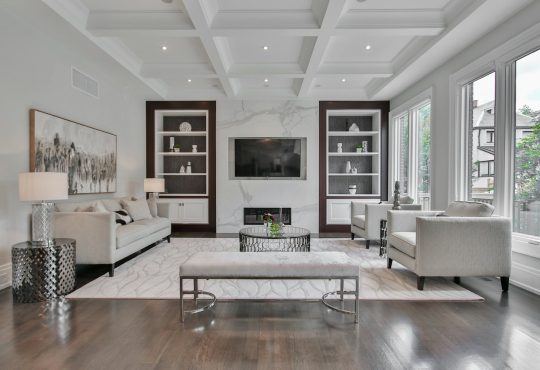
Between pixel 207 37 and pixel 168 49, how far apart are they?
1.01 metres

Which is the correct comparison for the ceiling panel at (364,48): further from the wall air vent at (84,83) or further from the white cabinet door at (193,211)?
the white cabinet door at (193,211)

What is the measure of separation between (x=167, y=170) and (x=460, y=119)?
218 inches

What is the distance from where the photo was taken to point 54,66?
396 centimetres

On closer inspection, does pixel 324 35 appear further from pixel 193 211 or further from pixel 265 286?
pixel 193 211

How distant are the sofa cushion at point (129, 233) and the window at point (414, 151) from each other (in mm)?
4188

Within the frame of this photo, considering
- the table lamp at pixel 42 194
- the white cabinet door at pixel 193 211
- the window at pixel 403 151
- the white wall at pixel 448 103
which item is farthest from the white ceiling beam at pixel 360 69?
the table lamp at pixel 42 194

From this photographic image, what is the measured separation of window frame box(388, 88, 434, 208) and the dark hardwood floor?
2924 millimetres

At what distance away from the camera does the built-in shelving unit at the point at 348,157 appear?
269 inches

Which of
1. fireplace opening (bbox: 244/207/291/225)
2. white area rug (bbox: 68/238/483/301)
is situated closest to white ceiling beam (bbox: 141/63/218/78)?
fireplace opening (bbox: 244/207/291/225)

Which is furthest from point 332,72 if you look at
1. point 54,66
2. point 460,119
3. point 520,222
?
point 54,66

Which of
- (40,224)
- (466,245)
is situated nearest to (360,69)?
(466,245)

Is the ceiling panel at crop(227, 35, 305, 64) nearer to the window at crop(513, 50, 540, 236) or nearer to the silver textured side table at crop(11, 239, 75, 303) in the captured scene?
the window at crop(513, 50, 540, 236)

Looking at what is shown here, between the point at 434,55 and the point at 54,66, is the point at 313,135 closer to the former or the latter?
the point at 434,55

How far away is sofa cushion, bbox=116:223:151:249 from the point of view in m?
A: 3.77
